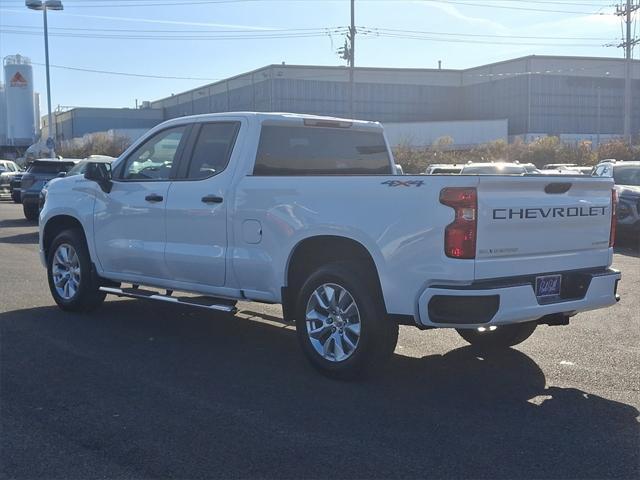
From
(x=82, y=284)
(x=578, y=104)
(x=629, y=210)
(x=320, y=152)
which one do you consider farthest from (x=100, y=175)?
(x=578, y=104)

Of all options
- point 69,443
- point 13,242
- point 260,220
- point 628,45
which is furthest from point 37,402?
point 628,45

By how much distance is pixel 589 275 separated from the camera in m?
5.80

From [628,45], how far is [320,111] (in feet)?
121

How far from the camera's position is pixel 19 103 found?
82.4 m

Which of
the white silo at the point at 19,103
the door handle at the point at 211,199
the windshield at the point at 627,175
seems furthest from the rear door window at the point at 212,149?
the white silo at the point at 19,103

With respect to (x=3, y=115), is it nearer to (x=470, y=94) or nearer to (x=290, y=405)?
(x=470, y=94)

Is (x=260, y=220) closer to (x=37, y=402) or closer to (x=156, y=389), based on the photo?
(x=156, y=389)

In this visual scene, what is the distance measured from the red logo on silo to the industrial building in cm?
2078

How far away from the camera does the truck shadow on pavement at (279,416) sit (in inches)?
166

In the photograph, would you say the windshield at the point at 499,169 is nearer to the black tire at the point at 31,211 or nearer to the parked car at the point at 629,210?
the parked car at the point at 629,210

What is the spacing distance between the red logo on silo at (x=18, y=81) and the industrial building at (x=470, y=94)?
68.2 feet

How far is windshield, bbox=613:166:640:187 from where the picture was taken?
1598cm

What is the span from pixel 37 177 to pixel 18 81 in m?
69.4

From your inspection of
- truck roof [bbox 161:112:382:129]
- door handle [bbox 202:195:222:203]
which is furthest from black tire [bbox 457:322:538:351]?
door handle [bbox 202:195:222:203]
